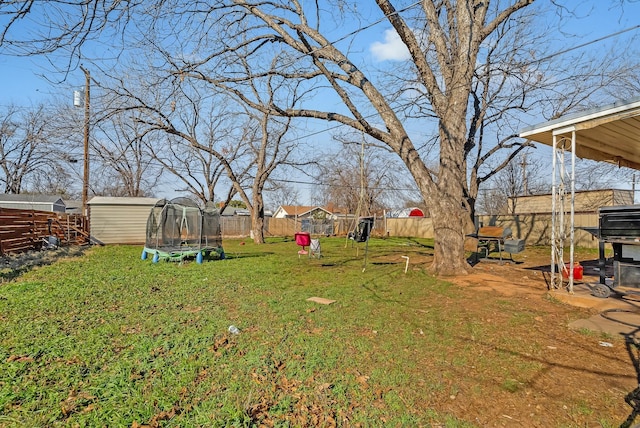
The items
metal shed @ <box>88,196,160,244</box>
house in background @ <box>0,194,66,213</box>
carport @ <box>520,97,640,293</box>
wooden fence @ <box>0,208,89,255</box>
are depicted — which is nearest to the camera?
carport @ <box>520,97,640,293</box>

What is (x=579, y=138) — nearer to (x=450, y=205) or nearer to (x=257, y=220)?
(x=450, y=205)

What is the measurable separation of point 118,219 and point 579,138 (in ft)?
67.8

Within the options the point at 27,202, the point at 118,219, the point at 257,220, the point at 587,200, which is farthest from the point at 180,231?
the point at 27,202

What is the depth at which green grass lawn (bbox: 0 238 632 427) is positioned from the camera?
2.58 metres

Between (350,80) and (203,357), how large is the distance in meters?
7.01

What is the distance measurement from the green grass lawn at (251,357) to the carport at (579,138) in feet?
4.13

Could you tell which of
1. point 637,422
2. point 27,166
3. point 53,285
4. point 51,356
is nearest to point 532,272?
point 637,422

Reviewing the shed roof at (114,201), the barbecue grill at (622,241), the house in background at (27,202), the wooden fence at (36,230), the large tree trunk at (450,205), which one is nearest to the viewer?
the barbecue grill at (622,241)

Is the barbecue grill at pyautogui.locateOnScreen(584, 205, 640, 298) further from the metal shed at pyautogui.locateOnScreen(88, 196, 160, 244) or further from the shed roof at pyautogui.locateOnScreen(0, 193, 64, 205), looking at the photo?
the shed roof at pyautogui.locateOnScreen(0, 193, 64, 205)

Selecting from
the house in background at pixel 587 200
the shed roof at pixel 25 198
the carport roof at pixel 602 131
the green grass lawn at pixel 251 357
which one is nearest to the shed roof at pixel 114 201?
the green grass lawn at pixel 251 357

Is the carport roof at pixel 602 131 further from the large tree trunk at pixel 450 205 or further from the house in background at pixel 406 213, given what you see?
the house in background at pixel 406 213

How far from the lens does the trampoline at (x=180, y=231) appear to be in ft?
36.9

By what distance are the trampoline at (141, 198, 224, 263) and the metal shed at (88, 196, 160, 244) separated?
8722 millimetres

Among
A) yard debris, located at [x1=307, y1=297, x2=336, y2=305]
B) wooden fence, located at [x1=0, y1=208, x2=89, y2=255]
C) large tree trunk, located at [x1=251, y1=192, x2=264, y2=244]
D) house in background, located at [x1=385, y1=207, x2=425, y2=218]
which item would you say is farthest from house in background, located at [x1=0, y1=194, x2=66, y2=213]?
house in background, located at [x1=385, y1=207, x2=425, y2=218]
